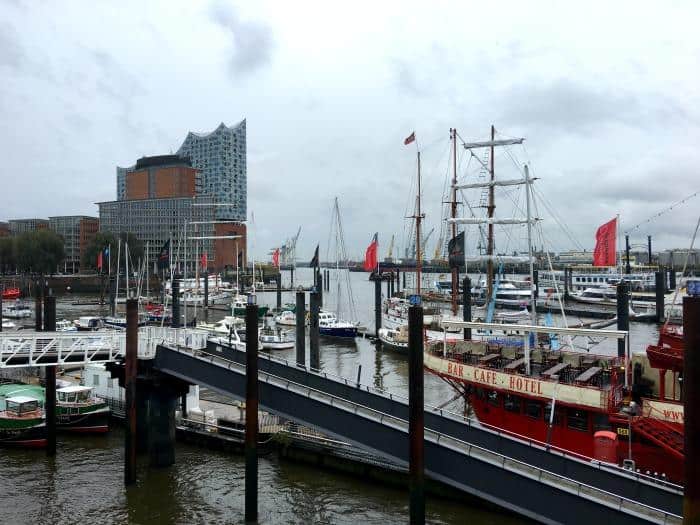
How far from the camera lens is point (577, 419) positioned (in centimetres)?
2288

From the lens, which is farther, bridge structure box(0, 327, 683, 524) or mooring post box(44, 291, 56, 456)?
mooring post box(44, 291, 56, 456)

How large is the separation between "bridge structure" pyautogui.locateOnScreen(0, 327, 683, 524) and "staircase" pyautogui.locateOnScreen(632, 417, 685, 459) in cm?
136

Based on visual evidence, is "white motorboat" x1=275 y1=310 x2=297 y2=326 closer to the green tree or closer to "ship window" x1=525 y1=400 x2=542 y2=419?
"ship window" x1=525 y1=400 x2=542 y2=419

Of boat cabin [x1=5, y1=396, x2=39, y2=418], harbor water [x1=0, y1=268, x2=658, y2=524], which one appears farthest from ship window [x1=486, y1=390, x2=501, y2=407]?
boat cabin [x1=5, y1=396, x2=39, y2=418]

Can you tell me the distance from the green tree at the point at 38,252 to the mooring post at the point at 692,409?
155 m

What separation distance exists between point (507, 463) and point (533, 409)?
27.2 feet

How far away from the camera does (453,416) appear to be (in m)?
21.7

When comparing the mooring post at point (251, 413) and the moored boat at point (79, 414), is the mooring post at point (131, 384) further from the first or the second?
the moored boat at point (79, 414)

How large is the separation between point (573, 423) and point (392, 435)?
857 cm

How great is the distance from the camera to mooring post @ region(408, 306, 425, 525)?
626 inches

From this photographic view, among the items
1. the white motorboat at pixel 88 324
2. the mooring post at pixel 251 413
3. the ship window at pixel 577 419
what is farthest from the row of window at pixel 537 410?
the white motorboat at pixel 88 324

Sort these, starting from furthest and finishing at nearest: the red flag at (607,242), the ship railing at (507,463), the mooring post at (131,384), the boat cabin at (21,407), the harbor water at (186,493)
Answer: the red flag at (607,242) → the boat cabin at (21,407) → the mooring post at (131,384) → the harbor water at (186,493) → the ship railing at (507,463)

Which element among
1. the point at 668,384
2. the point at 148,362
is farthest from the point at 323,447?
the point at 668,384

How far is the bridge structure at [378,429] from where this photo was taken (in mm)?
15539
